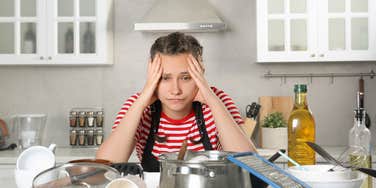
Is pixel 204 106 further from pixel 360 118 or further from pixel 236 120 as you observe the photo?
pixel 360 118

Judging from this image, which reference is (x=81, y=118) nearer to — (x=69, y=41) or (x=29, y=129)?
(x=29, y=129)

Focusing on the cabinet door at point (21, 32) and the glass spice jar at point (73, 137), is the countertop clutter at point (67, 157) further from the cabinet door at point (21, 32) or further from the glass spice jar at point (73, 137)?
the cabinet door at point (21, 32)

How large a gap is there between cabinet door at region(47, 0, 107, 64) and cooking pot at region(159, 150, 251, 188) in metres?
2.72

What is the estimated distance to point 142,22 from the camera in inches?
141

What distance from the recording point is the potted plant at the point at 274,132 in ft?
11.8

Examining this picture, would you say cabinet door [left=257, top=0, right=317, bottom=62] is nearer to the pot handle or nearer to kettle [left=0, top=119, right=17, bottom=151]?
kettle [left=0, top=119, right=17, bottom=151]

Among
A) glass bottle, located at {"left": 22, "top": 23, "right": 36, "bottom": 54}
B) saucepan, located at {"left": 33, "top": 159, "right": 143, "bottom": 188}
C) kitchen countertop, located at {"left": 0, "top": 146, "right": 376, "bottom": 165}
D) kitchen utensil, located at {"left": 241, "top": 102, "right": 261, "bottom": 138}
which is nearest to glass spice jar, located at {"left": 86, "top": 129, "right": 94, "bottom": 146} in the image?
kitchen countertop, located at {"left": 0, "top": 146, "right": 376, "bottom": 165}

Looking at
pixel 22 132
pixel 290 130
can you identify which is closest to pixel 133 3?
pixel 22 132

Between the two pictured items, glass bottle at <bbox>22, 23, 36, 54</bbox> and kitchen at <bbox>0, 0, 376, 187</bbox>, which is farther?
kitchen at <bbox>0, 0, 376, 187</bbox>

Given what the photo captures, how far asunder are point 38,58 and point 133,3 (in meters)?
0.79

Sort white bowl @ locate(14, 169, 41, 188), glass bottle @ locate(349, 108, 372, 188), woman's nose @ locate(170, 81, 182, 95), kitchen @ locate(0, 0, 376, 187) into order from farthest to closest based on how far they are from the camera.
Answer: kitchen @ locate(0, 0, 376, 187)
woman's nose @ locate(170, 81, 182, 95)
glass bottle @ locate(349, 108, 372, 188)
white bowl @ locate(14, 169, 41, 188)

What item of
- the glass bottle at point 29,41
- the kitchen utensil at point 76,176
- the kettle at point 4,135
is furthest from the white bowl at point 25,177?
the kettle at point 4,135

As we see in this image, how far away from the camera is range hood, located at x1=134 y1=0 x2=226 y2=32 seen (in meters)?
3.54

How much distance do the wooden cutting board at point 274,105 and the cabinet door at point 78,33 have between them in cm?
114
